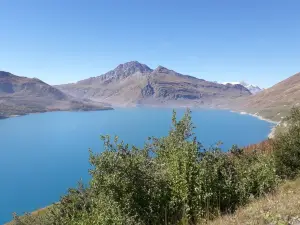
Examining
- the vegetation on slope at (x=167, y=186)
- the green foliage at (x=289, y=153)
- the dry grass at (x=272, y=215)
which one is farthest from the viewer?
the green foliage at (x=289, y=153)

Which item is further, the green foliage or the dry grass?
the green foliage

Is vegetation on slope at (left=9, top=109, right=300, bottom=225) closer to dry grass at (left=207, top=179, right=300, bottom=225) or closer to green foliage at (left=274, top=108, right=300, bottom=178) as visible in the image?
dry grass at (left=207, top=179, right=300, bottom=225)

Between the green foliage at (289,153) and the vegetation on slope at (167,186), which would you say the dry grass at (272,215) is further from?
the green foliage at (289,153)

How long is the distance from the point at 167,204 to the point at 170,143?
3.40m

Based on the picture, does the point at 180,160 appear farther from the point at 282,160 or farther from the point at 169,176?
the point at 282,160

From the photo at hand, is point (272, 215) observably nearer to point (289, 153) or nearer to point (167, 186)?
point (167, 186)

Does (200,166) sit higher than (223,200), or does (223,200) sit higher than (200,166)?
(200,166)

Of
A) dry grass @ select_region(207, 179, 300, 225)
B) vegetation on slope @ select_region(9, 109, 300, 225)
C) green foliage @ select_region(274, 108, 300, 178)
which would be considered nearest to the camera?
dry grass @ select_region(207, 179, 300, 225)

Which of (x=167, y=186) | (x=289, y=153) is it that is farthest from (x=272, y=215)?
(x=289, y=153)

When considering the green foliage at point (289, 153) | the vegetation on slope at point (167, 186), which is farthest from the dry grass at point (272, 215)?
the green foliage at point (289, 153)

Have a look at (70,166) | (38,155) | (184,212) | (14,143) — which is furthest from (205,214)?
(14,143)

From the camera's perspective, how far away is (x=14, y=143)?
17162 cm

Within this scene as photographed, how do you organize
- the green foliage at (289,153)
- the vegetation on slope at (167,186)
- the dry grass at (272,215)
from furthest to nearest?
the green foliage at (289,153) → the vegetation on slope at (167,186) → the dry grass at (272,215)

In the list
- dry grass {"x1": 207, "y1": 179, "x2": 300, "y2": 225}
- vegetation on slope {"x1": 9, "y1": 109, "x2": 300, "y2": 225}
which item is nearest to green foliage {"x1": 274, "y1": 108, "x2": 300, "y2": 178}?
vegetation on slope {"x1": 9, "y1": 109, "x2": 300, "y2": 225}
